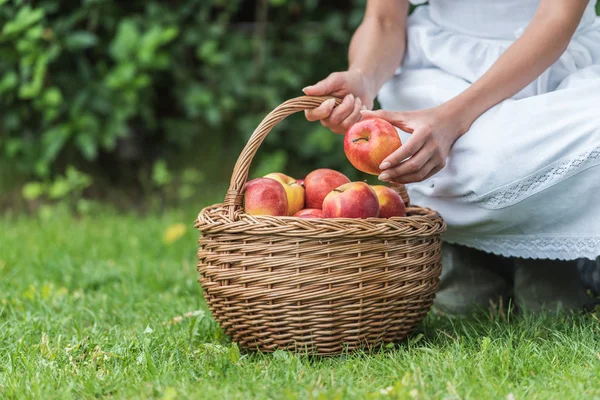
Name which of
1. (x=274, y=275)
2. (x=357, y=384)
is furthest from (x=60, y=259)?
(x=357, y=384)

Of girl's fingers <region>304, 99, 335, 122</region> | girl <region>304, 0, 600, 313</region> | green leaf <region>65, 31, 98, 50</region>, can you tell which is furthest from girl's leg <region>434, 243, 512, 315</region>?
green leaf <region>65, 31, 98, 50</region>

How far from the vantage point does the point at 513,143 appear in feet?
5.42

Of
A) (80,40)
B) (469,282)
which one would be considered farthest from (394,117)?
(80,40)

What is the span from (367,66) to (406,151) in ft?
1.48

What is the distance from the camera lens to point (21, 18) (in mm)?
3225

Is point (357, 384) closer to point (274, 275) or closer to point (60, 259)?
point (274, 275)

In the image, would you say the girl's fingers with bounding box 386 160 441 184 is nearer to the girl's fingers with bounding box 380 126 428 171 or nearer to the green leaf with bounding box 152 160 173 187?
the girl's fingers with bounding box 380 126 428 171

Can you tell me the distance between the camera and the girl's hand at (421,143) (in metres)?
1.63

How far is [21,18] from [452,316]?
2372 millimetres

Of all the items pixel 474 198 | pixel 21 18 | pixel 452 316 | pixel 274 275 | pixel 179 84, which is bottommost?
pixel 452 316

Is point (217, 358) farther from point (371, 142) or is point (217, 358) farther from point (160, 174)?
point (160, 174)

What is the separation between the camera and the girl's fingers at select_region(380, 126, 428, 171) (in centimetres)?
161

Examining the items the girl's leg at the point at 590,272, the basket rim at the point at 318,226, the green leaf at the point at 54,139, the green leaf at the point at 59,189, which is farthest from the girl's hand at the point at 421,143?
the green leaf at the point at 59,189

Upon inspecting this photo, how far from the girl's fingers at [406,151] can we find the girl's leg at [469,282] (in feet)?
1.87
